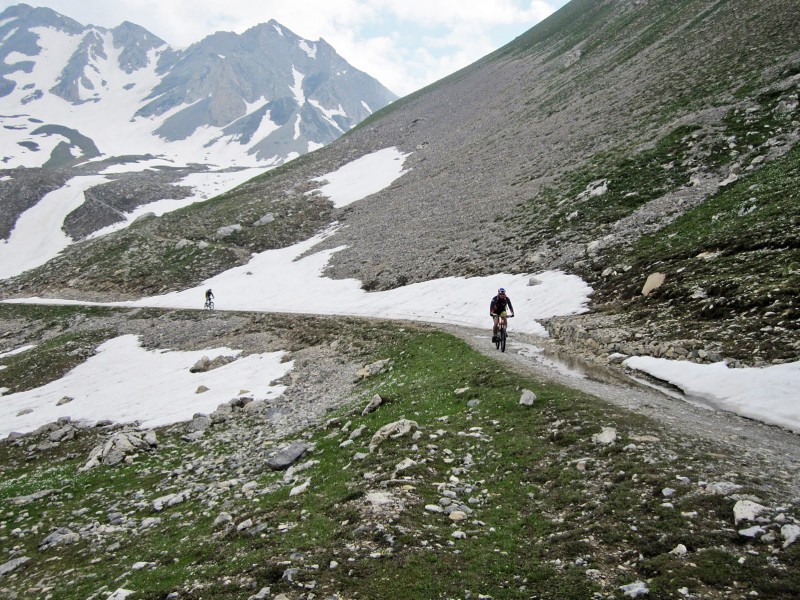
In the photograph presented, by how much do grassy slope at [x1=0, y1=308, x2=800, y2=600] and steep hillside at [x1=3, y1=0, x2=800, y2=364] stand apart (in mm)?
6955

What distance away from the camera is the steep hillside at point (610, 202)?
718 inches

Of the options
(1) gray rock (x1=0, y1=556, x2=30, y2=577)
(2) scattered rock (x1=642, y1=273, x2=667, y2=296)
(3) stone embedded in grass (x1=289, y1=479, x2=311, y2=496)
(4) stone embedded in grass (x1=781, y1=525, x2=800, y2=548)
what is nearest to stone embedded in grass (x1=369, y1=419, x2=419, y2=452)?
(3) stone embedded in grass (x1=289, y1=479, x2=311, y2=496)

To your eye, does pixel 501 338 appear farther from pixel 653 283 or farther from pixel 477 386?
pixel 653 283

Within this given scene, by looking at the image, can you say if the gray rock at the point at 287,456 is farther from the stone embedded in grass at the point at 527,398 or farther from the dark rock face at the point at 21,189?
the dark rock face at the point at 21,189

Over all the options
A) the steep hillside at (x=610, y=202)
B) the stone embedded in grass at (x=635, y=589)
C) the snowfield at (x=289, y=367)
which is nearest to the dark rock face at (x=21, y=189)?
the steep hillside at (x=610, y=202)

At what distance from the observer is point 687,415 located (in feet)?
39.2

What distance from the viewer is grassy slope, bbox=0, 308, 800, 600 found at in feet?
21.5

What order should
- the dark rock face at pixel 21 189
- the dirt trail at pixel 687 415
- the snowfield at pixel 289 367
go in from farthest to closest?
the dark rock face at pixel 21 189
the snowfield at pixel 289 367
the dirt trail at pixel 687 415

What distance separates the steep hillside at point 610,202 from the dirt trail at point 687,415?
194 cm

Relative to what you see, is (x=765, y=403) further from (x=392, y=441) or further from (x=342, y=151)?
(x=342, y=151)

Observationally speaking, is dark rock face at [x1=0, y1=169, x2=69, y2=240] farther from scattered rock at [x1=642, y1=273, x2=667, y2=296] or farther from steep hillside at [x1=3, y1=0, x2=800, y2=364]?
scattered rock at [x1=642, y1=273, x2=667, y2=296]

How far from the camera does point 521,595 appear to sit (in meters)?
6.28

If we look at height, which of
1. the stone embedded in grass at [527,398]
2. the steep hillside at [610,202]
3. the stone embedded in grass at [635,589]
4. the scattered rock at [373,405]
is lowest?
the stone embedded in grass at [635,589]

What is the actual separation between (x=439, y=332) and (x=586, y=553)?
17.7m
